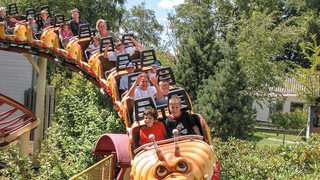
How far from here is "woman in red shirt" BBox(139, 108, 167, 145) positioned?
4410mm

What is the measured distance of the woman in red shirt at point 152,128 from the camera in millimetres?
4410

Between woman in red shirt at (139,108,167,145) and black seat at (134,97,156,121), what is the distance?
1.11ft

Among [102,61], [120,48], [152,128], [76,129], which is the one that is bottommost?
[76,129]

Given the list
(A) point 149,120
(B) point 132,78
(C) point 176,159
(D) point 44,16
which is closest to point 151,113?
(A) point 149,120

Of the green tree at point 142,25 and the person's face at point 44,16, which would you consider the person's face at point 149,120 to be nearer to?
the person's face at point 44,16

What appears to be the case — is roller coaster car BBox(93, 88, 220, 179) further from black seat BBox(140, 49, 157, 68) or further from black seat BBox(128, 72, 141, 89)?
black seat BBox(140, 49, 157, 68)

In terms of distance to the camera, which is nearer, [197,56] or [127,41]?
[127,41]

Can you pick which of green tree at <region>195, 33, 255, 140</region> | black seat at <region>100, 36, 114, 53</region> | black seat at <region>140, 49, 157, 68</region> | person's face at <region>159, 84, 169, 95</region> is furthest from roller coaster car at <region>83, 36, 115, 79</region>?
green tree at <region>195, 33, 255, 140</region>

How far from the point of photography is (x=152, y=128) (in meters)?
4.43

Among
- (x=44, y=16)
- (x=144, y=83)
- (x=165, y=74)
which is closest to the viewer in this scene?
(x=144, y=83)

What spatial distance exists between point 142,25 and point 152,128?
1024 inches

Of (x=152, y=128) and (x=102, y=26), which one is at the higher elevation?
(x=102, y=26)

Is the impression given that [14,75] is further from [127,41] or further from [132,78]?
[132,78]

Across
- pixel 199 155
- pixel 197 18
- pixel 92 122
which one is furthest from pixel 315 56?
pixel 199 155
